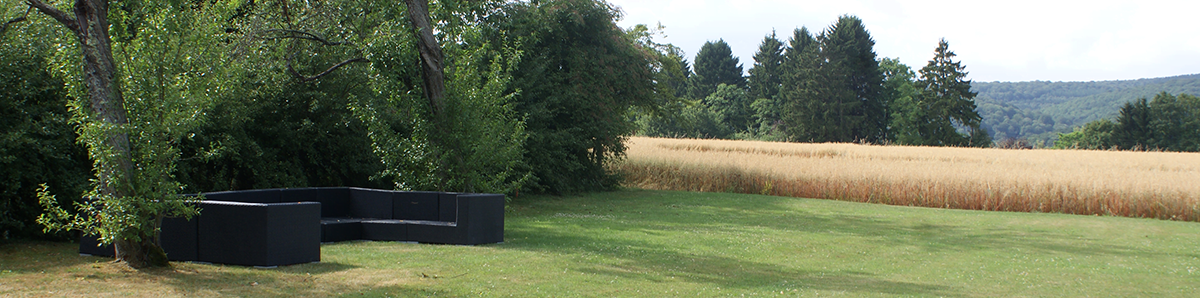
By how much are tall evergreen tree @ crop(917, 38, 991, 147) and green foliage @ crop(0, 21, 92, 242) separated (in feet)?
182

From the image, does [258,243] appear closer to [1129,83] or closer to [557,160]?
Answer: [557,160]

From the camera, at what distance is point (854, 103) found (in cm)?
5825

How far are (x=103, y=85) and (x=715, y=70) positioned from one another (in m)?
78.0

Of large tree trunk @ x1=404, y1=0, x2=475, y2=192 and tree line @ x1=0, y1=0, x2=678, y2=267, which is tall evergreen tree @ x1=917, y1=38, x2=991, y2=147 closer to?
tree line @ x1=0, y1=0, x2=678, y2=267

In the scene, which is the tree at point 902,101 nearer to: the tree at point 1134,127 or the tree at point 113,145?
the tree at point 1134,127

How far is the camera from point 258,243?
309 inches

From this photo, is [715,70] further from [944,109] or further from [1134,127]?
[1134,127]

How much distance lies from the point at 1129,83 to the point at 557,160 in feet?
577

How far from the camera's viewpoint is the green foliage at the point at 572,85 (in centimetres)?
1950

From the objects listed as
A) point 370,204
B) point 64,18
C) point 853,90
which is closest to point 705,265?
point 370,204

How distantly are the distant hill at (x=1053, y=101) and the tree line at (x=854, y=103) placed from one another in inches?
1480

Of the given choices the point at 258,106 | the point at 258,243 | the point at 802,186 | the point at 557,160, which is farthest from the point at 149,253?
the point at 802,186

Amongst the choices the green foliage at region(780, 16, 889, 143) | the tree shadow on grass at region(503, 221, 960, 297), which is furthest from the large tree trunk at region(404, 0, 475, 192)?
the green foliage at region(780, 16, 889, 143)

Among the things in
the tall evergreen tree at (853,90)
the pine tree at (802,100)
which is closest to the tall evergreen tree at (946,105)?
the tall evergreen tree at (853,90)
